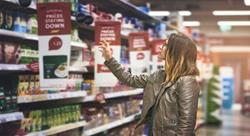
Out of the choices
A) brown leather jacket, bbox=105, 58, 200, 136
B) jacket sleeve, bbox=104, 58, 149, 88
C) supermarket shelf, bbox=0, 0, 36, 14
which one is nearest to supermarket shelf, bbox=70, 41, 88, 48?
supermarket shelf, bbox=0, 0, 36, 14

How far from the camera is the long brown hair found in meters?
3.06

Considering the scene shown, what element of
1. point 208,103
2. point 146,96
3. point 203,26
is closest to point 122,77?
point 146,96

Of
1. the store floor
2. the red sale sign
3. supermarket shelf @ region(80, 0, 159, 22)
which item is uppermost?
supermarket shelf @ region(80, 0, 159, 22)

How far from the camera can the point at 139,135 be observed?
659 centimetres

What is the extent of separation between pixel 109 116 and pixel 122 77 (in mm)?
2350

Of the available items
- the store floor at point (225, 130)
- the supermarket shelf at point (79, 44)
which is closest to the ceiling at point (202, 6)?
the store floor at point (225, 130)

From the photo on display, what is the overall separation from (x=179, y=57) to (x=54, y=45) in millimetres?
879

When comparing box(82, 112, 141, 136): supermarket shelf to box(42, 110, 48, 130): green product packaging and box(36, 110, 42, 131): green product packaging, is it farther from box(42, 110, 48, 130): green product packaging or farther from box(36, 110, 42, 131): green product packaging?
box(36, 110, 42, 131): green product packaging

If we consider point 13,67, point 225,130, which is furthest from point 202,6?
point 13,67

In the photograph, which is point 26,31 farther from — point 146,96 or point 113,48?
point 146,96

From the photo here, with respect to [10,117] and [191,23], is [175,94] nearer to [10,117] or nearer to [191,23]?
[10,117]

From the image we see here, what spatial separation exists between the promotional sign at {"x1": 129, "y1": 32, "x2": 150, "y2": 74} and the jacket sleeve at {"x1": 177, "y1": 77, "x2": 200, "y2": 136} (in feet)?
8.15

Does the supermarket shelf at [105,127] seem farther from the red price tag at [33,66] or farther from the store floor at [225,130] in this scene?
the store floor at [225,130]

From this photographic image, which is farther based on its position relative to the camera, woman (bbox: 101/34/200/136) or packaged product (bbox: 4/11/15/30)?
packaged product (bbox: 4/11/15/30)
